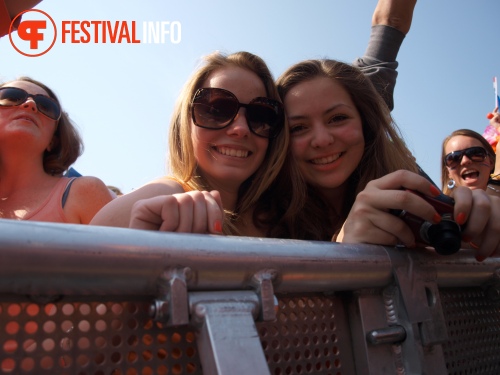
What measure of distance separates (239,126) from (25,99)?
1.12m

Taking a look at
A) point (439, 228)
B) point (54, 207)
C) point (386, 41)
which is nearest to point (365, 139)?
point (386, 41)

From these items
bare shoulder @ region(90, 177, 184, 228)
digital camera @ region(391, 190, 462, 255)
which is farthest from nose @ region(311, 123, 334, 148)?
digital camera @ region(391, 190, 462, 255)

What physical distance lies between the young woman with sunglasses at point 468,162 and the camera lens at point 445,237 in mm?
3025

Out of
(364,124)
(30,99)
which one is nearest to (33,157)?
(30,99)

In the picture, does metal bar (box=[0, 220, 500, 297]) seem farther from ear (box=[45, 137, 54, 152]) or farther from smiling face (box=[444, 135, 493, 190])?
smiling face (box=[444, 135, 493, 190])

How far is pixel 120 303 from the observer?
0.50 m

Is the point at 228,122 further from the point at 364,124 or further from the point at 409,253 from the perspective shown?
the point at 409,253

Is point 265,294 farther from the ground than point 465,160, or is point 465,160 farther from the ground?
point 265,294

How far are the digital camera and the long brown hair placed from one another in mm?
892

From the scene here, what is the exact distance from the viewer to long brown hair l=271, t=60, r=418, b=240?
5.69 feet

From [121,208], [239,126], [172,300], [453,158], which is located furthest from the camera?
[453,158]

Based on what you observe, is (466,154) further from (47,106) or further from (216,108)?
(47,106)

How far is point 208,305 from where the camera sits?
19.5 inches

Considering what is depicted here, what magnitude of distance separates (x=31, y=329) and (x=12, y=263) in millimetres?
90
